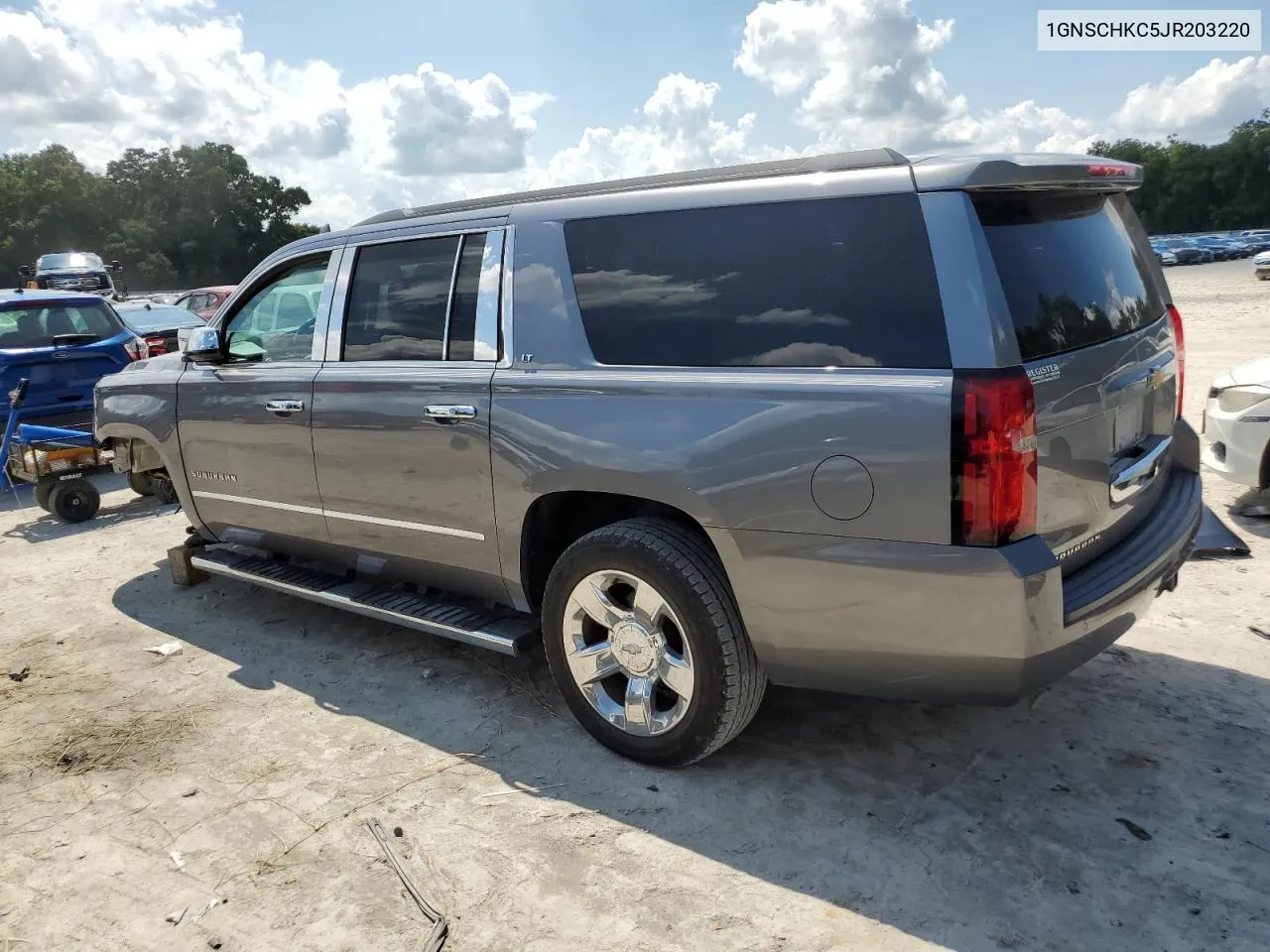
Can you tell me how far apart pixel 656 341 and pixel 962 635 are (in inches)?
54.3

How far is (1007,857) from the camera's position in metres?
2.81

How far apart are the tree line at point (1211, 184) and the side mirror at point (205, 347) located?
295 feet

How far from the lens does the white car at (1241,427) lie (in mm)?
5633

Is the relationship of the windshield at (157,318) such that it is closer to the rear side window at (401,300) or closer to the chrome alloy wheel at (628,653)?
the rear side window at (401,300)

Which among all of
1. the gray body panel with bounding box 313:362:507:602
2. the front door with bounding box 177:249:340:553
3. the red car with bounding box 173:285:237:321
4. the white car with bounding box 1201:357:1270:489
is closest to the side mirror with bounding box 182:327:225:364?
the front door with bounding box 177:249:340:553

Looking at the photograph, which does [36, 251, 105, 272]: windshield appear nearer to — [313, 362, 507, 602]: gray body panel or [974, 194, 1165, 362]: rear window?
[313, 362, 507, 602]: gray body panel

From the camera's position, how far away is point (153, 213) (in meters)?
75.2

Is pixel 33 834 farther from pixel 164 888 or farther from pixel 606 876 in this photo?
pixel 606 876

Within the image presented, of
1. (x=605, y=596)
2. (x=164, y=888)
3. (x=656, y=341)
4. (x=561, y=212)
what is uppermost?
(x=561, y=212)

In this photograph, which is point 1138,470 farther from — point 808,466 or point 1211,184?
point 1211,184

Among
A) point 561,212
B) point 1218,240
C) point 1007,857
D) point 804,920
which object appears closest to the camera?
point 804,920

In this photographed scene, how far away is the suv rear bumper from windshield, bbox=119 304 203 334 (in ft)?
43.1

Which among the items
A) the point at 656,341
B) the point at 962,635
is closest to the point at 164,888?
the point at 656,341

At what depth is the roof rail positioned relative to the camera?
289cm
